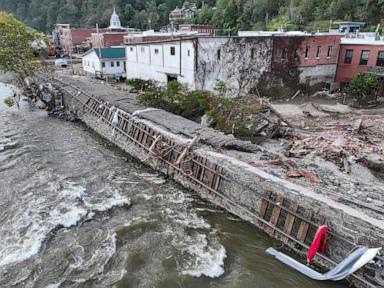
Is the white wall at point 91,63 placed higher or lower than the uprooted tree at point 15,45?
lower

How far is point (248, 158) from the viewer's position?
50.7 feet

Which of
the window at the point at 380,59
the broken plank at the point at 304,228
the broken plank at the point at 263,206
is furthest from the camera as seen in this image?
the window at the point at 380,59

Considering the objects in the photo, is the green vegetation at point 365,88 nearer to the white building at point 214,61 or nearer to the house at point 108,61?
the white building at point 214,61

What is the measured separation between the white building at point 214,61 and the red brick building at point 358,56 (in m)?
9.80

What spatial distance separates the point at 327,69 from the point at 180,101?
20244 millimetres

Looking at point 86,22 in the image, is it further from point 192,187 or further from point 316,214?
point 316,214

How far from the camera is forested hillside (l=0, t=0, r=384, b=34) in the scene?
187 feet

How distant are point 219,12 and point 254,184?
3015 inches

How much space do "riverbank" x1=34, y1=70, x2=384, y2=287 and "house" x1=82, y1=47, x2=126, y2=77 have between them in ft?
73.8

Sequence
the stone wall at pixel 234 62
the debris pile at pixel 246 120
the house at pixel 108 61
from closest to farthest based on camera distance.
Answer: the debris pile at pixel 246 120 → the stone wall at pixel 234 62 → the house at pixel 108 61

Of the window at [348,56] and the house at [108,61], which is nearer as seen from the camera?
the window at [348,56]

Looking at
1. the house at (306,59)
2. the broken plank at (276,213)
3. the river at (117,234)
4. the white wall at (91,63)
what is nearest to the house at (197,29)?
the white wall at (91,63)

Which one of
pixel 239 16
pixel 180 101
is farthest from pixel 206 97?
pixel 239 16

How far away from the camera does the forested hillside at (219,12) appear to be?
56.9m
